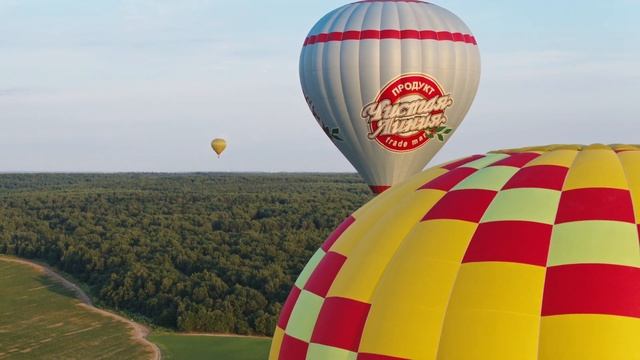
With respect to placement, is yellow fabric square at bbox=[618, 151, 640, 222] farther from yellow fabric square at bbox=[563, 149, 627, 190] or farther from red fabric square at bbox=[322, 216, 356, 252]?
red fabric square at bbox=[322, 216, 356, 252]

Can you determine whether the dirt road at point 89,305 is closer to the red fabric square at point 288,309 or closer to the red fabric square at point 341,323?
the red fabric square at point 288,309

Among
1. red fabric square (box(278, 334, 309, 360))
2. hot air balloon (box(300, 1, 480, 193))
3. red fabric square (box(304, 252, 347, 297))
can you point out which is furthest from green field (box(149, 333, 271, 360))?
red fabric square (box(304, 252, 347, 297))

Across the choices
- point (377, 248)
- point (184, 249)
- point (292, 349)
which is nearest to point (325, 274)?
point (377, 248)

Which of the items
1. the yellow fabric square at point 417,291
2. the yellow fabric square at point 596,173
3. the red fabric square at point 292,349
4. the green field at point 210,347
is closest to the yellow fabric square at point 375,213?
the yellow fabric square at point 417,291

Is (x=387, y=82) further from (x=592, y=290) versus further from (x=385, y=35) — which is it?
(x=592, y=290)

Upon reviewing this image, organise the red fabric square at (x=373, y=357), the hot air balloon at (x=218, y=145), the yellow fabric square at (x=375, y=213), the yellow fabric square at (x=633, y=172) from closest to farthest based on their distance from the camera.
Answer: the red fabric square at (x=373, y=357) < the yellow fabric square at (x=633, y=172) < the yellow fabric square at (x=375, y=213) < the hot air balloon at (x=218, y=145)
